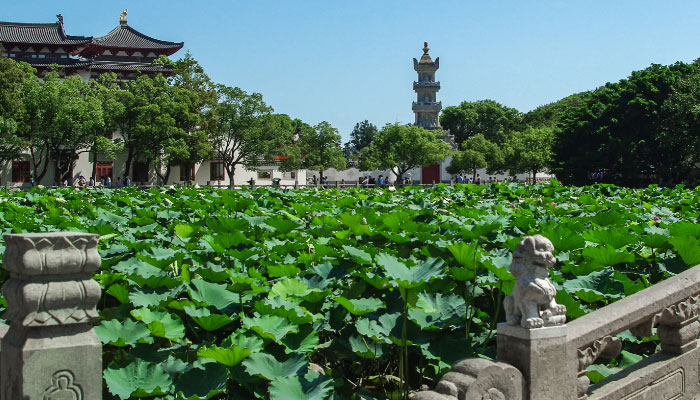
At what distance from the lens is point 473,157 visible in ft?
212

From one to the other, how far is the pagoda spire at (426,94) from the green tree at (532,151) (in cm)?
1419

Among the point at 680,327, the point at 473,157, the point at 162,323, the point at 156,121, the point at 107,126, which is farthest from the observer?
the point at 473,157

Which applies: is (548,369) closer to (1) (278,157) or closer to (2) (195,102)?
(2) (195,102)

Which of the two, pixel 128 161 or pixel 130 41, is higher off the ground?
pixel 130 41

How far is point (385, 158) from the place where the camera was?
56.7 meters

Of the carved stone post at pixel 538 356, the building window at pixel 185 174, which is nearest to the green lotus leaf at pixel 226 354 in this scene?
the carved stone post at pixel 538 356

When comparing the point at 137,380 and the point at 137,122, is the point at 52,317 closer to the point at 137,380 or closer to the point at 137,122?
the point at 137,380

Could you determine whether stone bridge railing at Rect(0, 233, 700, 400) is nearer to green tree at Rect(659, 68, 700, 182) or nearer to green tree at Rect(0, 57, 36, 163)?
green tree at Rect(659, 68, 700, 182)

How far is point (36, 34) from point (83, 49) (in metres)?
3.83

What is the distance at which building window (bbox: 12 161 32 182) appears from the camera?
139 ft

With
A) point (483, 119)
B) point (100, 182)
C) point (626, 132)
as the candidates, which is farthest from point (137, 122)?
point (483, 119)

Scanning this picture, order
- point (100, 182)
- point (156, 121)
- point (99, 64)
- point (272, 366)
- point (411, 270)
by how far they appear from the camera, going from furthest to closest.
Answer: point (99, 64), point (100, 182), point (156, 121), point (411, 270), point (272, 366)

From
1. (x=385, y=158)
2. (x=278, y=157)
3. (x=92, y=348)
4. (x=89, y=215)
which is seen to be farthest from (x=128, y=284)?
(x=385, y=158)

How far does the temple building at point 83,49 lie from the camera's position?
1945 inches
